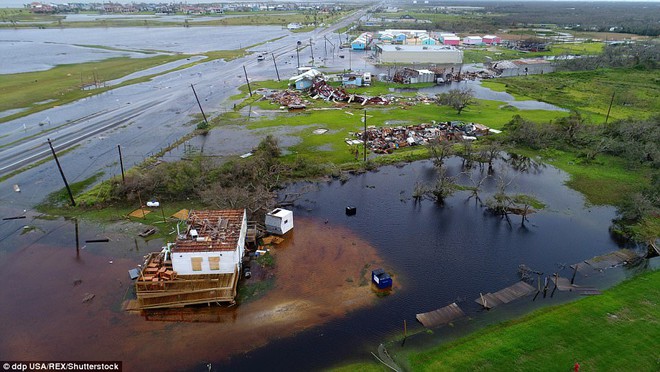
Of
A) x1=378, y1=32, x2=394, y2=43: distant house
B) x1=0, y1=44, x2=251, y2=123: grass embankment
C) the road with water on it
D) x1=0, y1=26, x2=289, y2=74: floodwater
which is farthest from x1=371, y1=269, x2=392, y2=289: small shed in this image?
x1=378, y1=32, x2=394, y2=43: distant house

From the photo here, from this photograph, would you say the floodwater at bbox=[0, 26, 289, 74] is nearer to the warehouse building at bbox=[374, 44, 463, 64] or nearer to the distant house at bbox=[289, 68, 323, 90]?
the warehouse building at bbox=[374, 44, 463, 64]

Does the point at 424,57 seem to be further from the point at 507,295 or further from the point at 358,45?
the point at 507,295

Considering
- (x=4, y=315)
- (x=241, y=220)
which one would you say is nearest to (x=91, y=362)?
(x=4, y=315)

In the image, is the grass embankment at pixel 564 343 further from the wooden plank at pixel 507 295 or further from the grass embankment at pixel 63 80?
the grass embankment at pixel 63 80

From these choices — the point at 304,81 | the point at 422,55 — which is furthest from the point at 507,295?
the point at 422,55

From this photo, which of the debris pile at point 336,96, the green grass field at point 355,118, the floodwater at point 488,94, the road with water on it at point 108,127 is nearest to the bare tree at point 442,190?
the green grass field at point 355,118

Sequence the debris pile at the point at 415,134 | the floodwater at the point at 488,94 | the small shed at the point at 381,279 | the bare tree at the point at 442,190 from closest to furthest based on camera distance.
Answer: the small shed at the point at 381,279 < the bare tree at the point at 442,190 < the debris pile at the point at 415,134 < the floodwater at the point at 488,94
